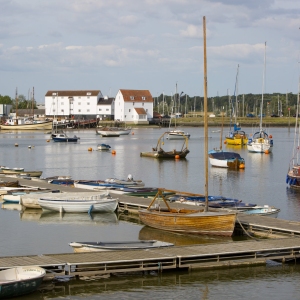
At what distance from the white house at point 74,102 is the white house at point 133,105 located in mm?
6390

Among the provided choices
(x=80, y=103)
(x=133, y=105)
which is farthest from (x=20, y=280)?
(x=80, y=103)

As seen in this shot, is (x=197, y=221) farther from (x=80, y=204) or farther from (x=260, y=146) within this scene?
(x=260, y=146)

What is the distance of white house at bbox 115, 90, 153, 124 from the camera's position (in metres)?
173

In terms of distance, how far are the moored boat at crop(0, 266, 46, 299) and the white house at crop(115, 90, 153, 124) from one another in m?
154

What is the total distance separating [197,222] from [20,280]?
34.3ft

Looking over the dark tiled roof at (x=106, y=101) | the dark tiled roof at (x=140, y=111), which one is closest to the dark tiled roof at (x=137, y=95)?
the dark tiled roof at (x=140, y=111)

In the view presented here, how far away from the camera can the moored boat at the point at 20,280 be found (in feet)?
61.7

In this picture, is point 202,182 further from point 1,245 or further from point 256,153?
point 256,153

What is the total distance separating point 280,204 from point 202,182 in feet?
44.3

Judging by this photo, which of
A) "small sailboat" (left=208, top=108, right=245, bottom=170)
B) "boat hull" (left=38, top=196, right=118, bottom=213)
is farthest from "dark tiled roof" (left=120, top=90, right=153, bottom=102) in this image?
"boat hull" (left=38, top=196, right=118, bottom=213)

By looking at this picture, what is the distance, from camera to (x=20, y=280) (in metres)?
18.9

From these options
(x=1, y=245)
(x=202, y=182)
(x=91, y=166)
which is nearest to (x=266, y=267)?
(x=1, y=245)

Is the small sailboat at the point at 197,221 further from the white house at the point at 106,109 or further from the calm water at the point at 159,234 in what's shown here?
the white house at the point at 106,109

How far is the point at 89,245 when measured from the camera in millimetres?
22938
